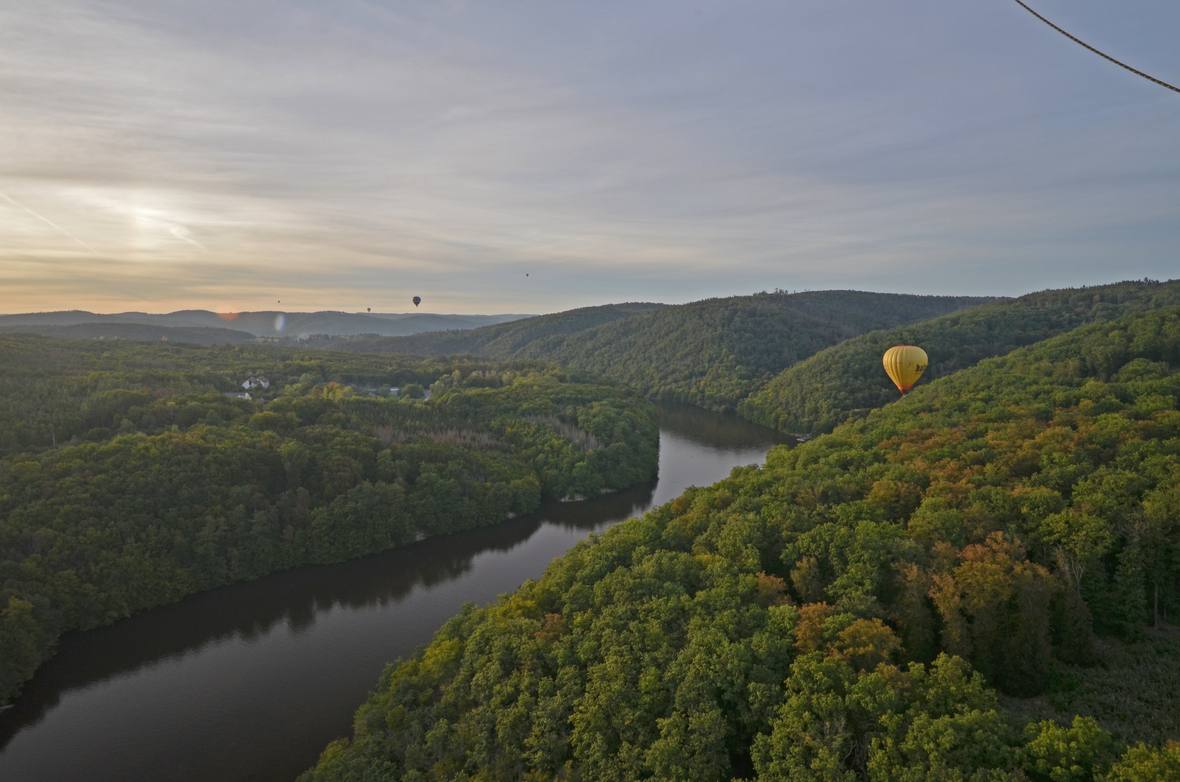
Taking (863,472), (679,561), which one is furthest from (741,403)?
(679,561)

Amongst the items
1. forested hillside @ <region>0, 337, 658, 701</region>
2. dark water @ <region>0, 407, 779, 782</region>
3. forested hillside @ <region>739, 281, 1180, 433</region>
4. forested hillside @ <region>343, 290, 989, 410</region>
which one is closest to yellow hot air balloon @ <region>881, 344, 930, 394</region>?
dark water @ <region>0, 407, 779, 782</region>

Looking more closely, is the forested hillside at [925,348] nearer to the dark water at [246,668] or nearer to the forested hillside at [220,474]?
the forested hillside at [220,474]

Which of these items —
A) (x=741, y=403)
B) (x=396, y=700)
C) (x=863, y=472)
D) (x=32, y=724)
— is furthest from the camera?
(x=741, y=403)

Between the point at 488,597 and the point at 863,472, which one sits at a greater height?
the point at 863,472

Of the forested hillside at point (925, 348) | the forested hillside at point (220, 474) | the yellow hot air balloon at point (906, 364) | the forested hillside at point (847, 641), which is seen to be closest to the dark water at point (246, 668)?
the forested hillside at point (220, 474)

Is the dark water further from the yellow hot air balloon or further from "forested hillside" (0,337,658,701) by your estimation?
the yellow hot air balloon

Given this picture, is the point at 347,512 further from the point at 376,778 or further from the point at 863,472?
the point at 863,472
